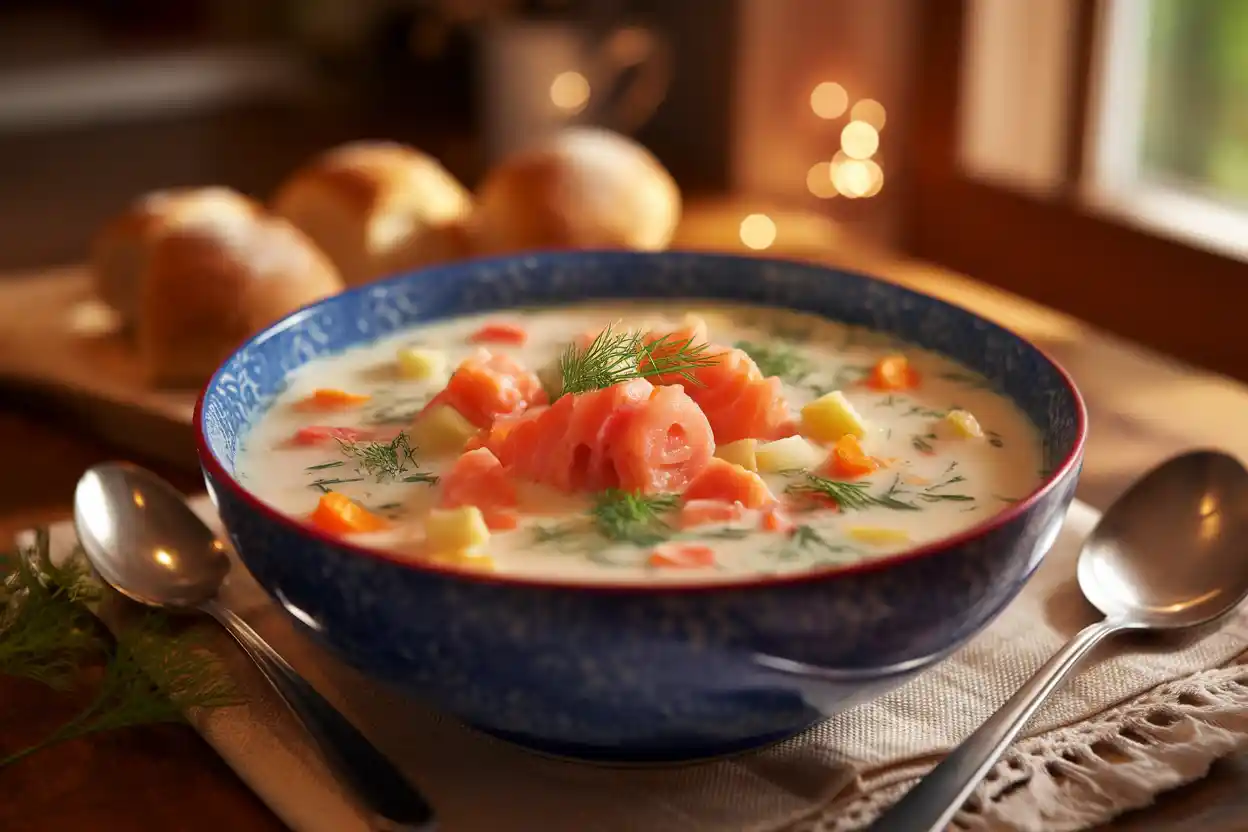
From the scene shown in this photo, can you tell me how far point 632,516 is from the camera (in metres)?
1.29

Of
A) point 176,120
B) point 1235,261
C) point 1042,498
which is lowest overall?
point 176,120

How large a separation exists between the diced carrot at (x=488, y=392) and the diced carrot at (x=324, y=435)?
0.09 metres

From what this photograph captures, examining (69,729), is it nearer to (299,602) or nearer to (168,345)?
(299,602)

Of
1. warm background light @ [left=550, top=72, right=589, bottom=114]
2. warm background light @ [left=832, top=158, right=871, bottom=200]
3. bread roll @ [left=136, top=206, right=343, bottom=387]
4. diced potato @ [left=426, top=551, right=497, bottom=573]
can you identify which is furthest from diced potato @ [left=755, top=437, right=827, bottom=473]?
warm background light @ [left=550, top=72, right=589, bottom=114]

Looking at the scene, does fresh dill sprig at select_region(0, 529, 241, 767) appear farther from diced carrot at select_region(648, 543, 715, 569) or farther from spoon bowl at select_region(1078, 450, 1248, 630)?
spoon bowl at select_region(1078, 450, 1248, 630)

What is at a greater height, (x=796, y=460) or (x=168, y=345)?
(x=796, y=460)

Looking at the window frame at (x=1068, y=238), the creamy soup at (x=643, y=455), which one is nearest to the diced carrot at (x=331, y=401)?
the creamy soup at (x=643, y=455)

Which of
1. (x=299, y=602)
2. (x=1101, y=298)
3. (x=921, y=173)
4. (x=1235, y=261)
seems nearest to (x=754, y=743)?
(x=299, y=602)

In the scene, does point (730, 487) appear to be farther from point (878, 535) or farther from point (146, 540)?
point (146, 540)

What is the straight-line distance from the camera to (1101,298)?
2801mm

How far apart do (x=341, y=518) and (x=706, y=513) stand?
0.34 metres

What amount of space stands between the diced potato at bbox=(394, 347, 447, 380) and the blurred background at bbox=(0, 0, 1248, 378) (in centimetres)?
125

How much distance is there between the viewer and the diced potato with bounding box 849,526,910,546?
4.20 feet

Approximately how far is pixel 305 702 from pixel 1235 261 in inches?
75.7
